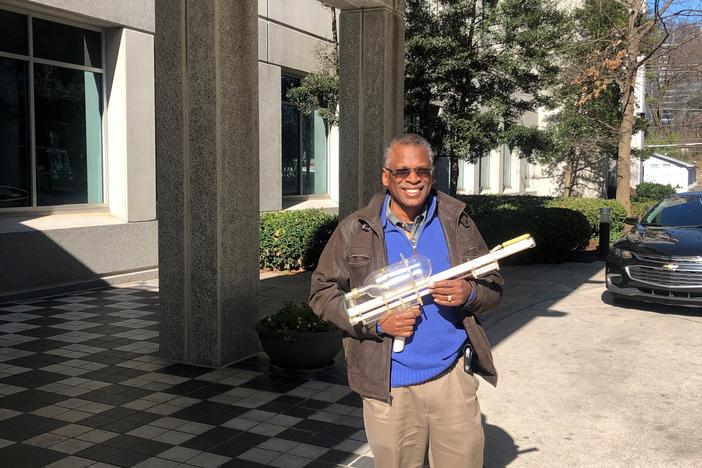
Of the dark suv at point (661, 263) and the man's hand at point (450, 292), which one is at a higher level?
the man's hand at point (450, 292)

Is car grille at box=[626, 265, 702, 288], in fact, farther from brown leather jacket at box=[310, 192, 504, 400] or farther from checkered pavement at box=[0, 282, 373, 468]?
brown leather jacket at box=[310, 192, 504, 400]

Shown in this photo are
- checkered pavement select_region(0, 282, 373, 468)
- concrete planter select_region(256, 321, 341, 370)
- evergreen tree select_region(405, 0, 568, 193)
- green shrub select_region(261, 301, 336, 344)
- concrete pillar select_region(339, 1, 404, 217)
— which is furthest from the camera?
evergreen tree select_region(405, 0, 568, 193)

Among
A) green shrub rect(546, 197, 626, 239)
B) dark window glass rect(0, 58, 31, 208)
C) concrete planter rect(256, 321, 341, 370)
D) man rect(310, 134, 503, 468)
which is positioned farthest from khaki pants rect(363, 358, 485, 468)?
green shrub rect(546, 197, 626, 239)

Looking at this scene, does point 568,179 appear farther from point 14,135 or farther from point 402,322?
point 402,322

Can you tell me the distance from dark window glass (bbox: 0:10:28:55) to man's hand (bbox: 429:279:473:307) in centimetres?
933

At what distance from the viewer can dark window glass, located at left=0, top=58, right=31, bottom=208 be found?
9906mm

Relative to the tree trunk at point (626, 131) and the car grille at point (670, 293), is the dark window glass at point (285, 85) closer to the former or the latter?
the car grille at point (670, 293)

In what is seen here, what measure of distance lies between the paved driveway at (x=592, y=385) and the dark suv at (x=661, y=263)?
1.06 feet

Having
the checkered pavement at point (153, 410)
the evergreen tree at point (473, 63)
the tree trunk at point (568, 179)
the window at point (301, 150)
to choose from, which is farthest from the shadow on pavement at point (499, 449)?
the tree trunk at point (568, 179)

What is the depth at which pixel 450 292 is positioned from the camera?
2604 mm

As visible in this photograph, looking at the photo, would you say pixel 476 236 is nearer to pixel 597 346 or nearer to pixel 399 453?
pixel 399 453

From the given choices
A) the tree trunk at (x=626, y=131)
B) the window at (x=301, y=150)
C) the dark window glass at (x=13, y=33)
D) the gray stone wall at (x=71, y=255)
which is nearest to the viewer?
the gray stone wall at (x=71, y=255)

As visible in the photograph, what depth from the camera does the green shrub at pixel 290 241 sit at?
40.0 feet

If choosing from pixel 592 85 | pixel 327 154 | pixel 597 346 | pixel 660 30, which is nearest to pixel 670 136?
pixel 660 30
